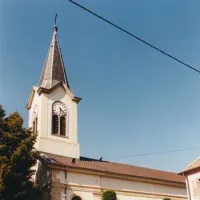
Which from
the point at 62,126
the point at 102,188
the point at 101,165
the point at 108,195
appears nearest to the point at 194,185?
the point at 108,195

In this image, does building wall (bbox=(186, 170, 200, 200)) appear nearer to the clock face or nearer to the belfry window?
the belfry window

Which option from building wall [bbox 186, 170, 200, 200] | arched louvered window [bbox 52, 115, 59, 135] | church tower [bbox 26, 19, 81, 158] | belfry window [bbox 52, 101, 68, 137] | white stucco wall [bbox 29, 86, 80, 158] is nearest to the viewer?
building wall [bbox 186, 170, 200, 200]

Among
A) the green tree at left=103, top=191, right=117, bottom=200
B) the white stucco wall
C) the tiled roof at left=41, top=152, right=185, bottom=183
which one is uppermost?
the white stucco wall

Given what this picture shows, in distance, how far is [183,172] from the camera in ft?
89.8

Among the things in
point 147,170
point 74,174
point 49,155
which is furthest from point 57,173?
point 147,170

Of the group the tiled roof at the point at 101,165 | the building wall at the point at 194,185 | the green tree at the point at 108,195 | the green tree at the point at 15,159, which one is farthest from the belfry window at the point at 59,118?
the building wall at the point at 194,185

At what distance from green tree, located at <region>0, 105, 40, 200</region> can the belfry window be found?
6614 millimetres

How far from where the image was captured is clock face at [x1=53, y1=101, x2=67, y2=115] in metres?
34.3

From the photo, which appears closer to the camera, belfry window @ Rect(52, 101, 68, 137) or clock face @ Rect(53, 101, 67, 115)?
belfry window @ Rect(52, 101, 68, 137)

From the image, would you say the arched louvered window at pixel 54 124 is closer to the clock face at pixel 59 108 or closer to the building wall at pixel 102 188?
the clock face at pixel 59 108

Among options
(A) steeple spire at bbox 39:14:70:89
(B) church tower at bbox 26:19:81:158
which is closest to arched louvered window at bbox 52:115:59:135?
(B) church tower at bbox 26:19:81:158

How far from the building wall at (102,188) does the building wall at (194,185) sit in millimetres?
5243

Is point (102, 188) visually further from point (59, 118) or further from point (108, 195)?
point (59, 118)

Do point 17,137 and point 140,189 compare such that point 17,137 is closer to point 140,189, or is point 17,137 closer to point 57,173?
point 57,173
